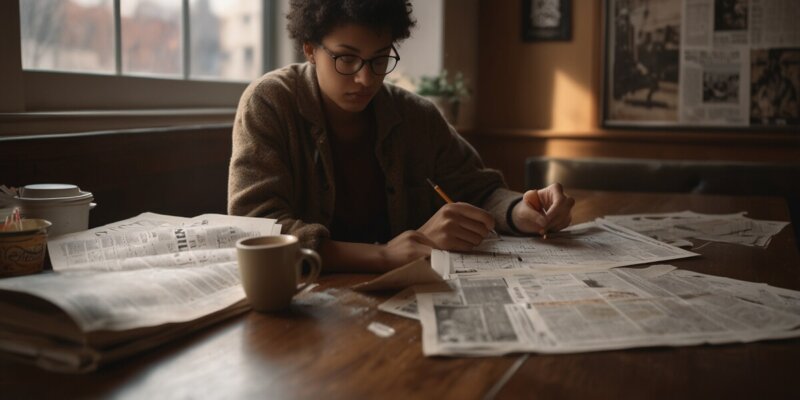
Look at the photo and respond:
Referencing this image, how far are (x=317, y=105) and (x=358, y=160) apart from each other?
202mm

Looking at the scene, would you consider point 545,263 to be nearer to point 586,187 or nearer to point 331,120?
point 331,120

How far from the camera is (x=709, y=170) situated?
2723 millimetres

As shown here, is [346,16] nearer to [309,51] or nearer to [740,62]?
[309,51]

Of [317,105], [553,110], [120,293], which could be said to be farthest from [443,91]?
[120,293]

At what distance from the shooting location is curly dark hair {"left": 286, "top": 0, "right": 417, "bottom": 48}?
4.41 ft

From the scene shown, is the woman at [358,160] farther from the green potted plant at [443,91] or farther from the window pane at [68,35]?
the green potted plant at [443,91]

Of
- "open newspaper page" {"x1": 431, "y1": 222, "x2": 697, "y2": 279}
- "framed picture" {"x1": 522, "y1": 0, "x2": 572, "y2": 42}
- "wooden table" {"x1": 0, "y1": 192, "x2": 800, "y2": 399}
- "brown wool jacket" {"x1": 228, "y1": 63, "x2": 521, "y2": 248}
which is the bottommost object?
"wooden table" {"x1": 0, "y1": 192, "x2": 800, "y2": 399}

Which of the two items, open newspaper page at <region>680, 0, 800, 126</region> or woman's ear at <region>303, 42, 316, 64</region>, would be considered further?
open newspaper page at <region>680, 0, 800, 126</region>

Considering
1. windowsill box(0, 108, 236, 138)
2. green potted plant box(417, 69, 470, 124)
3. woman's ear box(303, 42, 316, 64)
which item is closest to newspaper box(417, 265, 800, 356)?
woman's ear box(303, 42, 316, 64)

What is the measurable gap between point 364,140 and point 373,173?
85mm

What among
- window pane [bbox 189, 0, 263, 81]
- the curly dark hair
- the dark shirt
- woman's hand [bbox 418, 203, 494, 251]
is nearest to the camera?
woman's hand [bbox 418, 203, 494, 251]

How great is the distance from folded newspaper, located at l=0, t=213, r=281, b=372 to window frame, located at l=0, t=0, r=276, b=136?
630 millimetres

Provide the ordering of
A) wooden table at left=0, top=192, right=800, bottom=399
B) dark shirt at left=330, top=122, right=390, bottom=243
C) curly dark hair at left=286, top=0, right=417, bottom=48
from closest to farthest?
wooden table at left=0, top=192, right=800, bottom=399, curly dark hair at left=286, top=0, right=417, bottom=48, dark shirt at left=330, top=122, right=390, bottom=243

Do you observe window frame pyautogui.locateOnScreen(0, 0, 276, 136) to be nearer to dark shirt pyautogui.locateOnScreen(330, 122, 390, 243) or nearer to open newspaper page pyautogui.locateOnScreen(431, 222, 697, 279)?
dark shirt pyautogui.locateOnScreen(330, 122, 390, 243)
